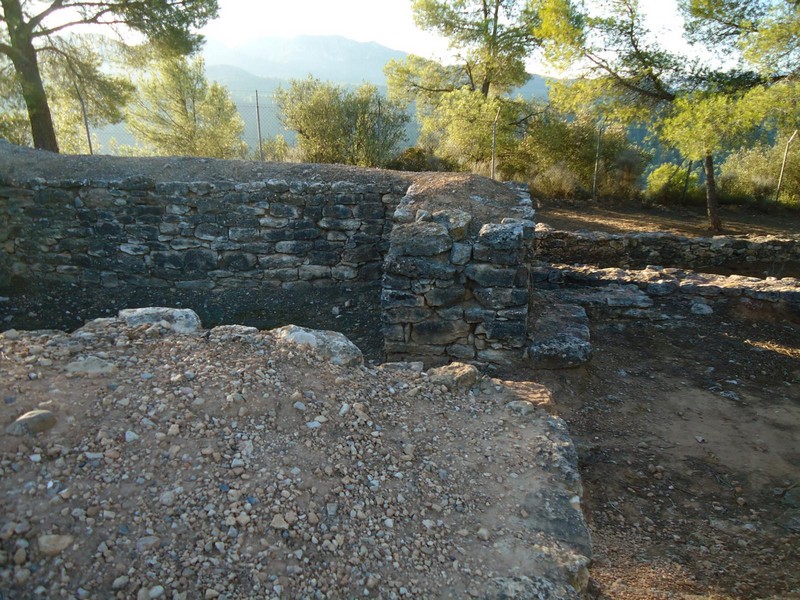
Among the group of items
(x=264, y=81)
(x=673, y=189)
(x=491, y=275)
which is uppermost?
(x=264, y=81)

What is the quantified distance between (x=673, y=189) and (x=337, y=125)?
10228mm

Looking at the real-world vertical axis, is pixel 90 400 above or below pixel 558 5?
below

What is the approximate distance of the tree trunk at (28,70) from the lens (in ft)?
37.7

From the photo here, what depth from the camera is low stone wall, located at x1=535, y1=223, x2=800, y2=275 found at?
9.84 m

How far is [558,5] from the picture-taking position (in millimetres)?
11586

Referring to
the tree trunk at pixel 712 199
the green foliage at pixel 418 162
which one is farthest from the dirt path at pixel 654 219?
the green foliage at pixel 418 162

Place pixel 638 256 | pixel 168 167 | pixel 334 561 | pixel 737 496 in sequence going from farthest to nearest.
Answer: pixel 638 256
pixel 168 167
pixel 737 496
pixel 334 561

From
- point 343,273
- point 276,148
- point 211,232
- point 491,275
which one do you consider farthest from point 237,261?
point 276,148

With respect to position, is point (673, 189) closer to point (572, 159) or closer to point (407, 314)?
point (572, 159)

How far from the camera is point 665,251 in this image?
9.95 m

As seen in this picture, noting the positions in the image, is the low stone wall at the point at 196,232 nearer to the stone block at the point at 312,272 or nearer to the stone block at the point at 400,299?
the stone block at the point at 312,272

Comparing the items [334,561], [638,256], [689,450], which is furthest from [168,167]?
[638,256]

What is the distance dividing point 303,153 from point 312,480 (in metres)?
13.7

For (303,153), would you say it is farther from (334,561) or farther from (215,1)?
(334,561)
